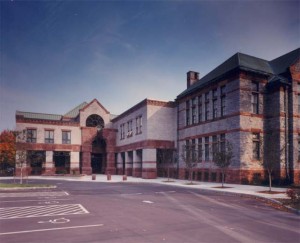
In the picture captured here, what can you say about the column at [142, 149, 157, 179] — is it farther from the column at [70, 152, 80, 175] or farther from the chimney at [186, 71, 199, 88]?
the column at [70, 152, 80, 175]

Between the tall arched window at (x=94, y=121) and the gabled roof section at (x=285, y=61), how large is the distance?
33.3 metres

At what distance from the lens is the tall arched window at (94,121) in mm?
54753

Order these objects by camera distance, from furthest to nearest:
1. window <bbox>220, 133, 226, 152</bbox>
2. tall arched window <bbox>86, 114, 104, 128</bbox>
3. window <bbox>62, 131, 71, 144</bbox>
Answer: tall arched window <bbox>86, 114, 104, 128</bbox>
window <bbox>62, 131, 71, 144</bbox>
window <bbox>220, 133, 226, 152</bbox>

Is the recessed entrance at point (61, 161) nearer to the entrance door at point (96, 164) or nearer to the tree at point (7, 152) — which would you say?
the entrance door at point (96, 164)

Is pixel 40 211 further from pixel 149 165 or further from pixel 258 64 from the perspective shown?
pixel 258 64

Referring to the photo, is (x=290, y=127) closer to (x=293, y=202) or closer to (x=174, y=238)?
(x=293, y=202)

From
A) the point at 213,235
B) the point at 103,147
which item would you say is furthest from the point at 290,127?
the point at 103,147

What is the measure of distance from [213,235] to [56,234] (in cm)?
466

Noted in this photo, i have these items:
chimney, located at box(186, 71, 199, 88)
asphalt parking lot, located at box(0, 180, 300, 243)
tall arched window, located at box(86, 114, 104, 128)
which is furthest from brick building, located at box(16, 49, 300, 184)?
asphalt parking lot, located at box(0, 180, 300, 243)

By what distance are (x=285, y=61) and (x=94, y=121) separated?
3558 centimetres

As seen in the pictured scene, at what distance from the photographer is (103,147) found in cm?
5588

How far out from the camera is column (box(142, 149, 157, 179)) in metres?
38.3

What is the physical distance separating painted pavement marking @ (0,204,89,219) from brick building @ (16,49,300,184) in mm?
14711

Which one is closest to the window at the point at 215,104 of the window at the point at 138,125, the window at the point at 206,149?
the window at the point at 206,149
